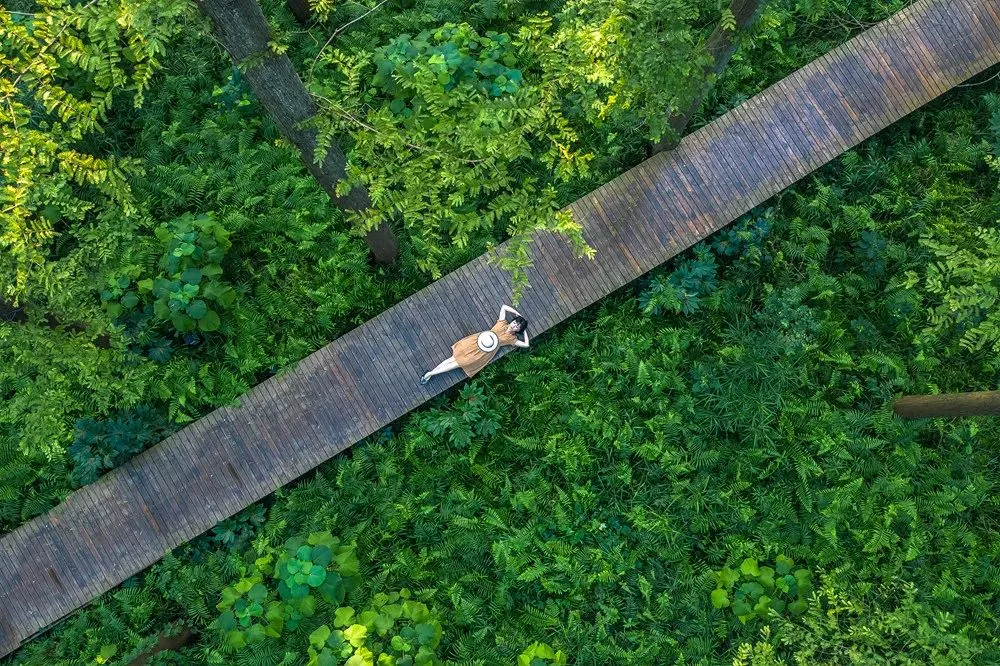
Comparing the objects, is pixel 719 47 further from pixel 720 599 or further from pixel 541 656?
pixel 541 656

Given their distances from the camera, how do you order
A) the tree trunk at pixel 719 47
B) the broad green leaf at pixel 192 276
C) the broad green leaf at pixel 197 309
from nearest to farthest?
the tree trunk at pixel 719 47
the broad green leaf at pixel 197 309
the broad green leaf at pixel 192 276

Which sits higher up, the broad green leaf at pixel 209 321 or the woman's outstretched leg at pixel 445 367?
the broad green leaf at pixel 209 321

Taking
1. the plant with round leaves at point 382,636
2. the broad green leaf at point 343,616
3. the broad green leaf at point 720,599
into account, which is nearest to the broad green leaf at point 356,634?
the plant with round leaves at point 382,636

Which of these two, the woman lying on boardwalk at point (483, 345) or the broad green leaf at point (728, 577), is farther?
the woman lying on boardwalk at point (483, 345)

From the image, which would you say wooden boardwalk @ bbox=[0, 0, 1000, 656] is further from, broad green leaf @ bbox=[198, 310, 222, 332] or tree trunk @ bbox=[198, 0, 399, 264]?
tree trunk @ bbox=[198, 0, 399, 264]

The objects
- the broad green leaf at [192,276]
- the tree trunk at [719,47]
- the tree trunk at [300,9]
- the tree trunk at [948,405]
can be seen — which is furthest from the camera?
the tree trunk at [300,9]

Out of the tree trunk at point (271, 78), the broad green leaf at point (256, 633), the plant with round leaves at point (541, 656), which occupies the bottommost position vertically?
the plant with round leaves at point (541, 656)

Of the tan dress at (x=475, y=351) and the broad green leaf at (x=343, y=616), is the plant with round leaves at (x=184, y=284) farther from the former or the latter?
the broad green leaf at (x=343, y=616)

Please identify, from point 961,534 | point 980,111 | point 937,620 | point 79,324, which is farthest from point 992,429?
point 79,324

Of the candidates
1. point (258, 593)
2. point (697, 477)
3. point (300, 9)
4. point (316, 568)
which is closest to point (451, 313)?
point (316, 568)
